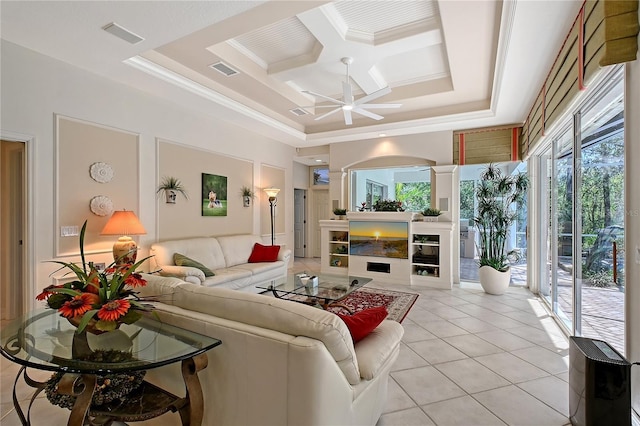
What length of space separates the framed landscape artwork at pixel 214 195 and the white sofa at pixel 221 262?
50 centimetres

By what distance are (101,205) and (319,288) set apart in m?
2.90

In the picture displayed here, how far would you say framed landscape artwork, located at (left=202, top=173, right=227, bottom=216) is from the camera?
17.7ft

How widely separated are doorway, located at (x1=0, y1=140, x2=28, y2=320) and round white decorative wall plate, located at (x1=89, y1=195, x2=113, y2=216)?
2.62ft

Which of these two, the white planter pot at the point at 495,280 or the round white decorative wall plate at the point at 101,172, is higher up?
the round white decorative wall plate at the point at 101,172

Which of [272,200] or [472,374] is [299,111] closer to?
[272,200]

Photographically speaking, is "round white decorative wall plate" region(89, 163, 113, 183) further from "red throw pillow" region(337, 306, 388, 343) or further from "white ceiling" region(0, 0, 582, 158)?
"red throw pillow" region(337, 306, 388, 343)

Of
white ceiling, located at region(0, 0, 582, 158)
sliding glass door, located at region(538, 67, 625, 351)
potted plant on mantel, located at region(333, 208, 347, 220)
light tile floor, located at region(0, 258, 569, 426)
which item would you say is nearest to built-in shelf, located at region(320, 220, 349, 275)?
potted plant on mantel, located at region(333, 208, 347, 220)

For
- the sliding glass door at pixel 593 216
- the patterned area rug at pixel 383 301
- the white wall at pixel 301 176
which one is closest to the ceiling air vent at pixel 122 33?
the patterned area rug at pixel 383 301

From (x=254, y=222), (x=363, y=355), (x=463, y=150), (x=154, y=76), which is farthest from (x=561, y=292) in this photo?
(x=154, y=76)

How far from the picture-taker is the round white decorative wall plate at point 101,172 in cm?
385

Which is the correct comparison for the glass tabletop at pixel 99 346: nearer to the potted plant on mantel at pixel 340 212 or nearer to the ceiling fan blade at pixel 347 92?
the ceiling fan blade at pixel 347 92

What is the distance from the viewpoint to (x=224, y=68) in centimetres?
411

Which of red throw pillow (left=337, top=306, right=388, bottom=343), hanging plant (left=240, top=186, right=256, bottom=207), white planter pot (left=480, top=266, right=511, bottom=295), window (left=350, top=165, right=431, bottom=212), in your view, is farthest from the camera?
window (left=350, top=165, right=431, bottom=212)

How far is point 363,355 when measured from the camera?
170 cm
